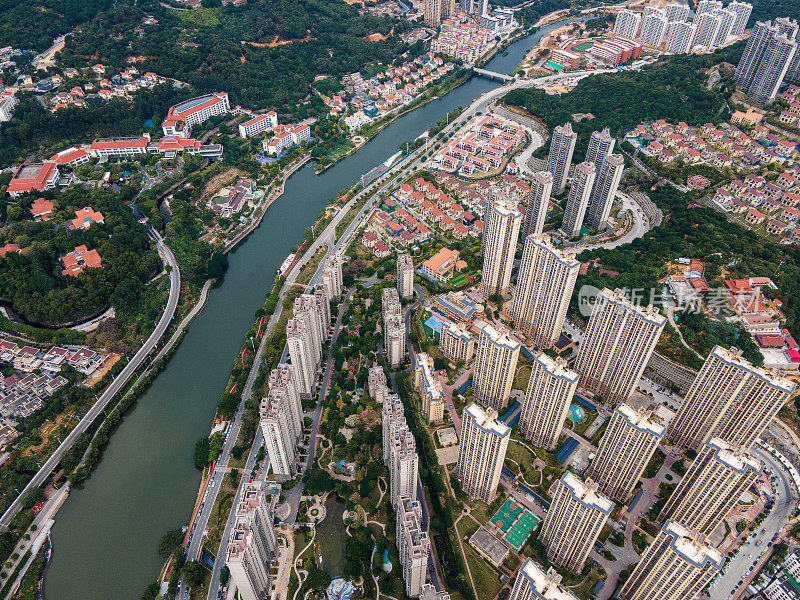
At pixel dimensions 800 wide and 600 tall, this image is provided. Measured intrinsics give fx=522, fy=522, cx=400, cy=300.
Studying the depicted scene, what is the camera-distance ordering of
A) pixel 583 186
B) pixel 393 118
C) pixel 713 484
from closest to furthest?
pixel 713 484 < pixel 583 186 < pixel 393 118

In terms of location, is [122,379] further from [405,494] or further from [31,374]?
[405,494]

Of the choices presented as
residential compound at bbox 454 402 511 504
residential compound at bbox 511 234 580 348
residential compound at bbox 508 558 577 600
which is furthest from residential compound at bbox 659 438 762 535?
residential compound at bbox 511 234 580 348

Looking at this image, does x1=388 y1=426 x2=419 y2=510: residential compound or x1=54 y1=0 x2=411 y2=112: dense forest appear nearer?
x1=388 y1=426 x2=419 y2=510: residential compound

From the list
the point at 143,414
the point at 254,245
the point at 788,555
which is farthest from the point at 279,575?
the point at 254,245

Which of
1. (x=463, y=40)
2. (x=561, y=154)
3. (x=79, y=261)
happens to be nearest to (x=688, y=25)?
(x=463, y=40)

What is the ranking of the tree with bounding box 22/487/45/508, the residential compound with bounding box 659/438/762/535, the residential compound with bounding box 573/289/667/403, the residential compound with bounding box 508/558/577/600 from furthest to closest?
the residential compound with bounding box 573/289/667/403, the tree with bounding box 22/487/45/508, the residential compound with bounding box 659/438/762/535, the residential compound with bounding box 508/558/577/600

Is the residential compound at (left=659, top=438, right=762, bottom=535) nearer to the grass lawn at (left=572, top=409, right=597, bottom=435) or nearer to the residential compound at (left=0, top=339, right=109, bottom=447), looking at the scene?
the grass lawn at (left=572, top=409, right=597, bottom=435)
